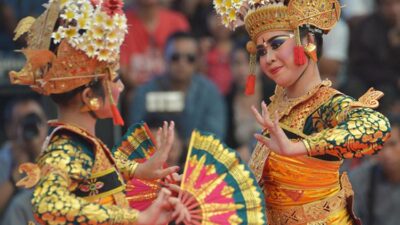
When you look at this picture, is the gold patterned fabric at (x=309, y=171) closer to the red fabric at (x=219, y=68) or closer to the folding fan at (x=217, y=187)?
the folding fan at (x=217, y=187)

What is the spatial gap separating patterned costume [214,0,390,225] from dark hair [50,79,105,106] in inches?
39.9

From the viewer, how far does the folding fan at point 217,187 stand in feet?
21.8

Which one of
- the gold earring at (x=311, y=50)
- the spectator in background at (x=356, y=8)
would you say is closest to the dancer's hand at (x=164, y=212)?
the gold earring at (x=311, y=50)

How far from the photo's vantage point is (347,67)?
43.2 ft

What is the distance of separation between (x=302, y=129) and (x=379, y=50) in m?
5.51

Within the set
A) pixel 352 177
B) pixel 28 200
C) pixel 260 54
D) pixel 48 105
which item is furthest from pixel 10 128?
pixel 260 54

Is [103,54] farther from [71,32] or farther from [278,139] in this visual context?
[278,139]

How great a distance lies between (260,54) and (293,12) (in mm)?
343

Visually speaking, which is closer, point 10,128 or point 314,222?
point 314,222

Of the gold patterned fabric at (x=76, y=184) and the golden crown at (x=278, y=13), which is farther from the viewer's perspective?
the golden crown at (x=278, y=13)

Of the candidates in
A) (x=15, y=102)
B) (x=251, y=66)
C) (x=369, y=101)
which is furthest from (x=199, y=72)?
(x=369, y=101)

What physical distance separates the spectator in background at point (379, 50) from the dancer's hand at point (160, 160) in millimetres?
5467

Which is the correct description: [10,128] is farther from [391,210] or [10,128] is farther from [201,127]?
[391,210]

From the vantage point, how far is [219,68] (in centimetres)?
1316
